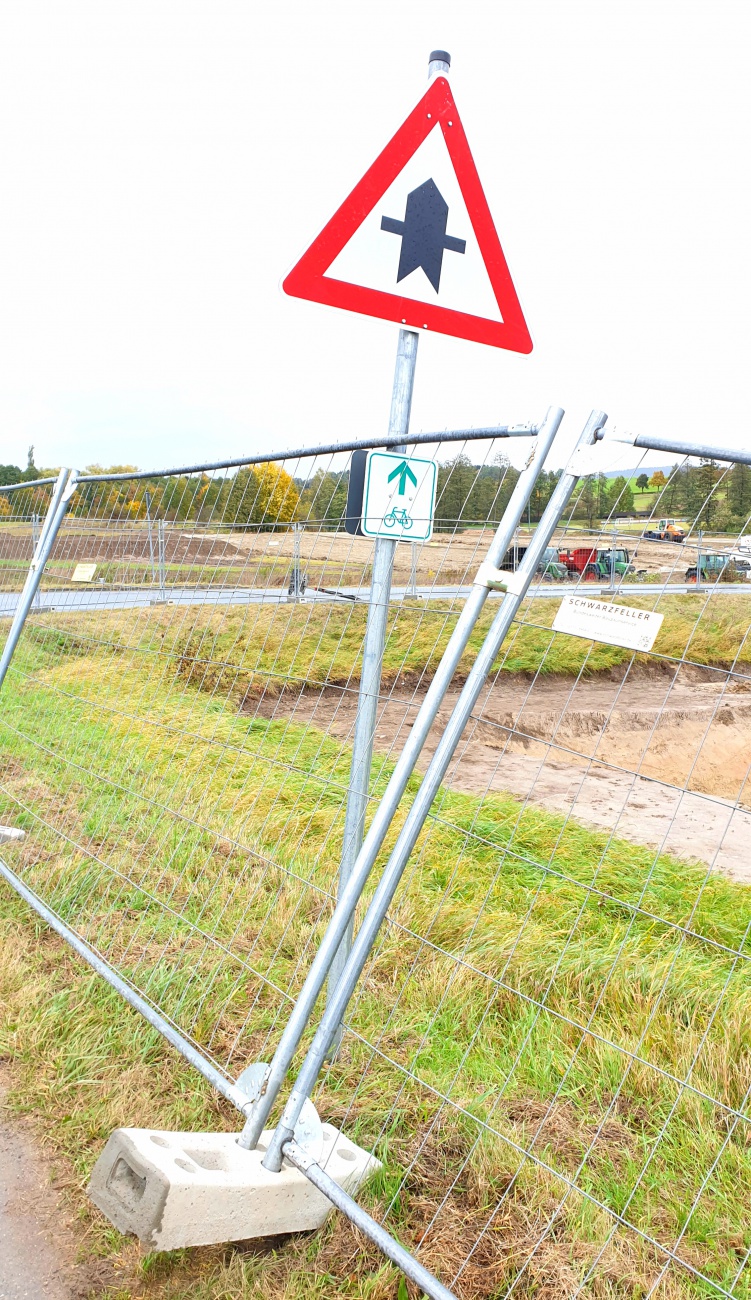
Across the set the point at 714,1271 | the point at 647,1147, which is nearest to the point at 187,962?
the point at 647,1147

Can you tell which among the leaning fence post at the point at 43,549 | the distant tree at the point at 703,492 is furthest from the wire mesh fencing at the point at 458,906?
the leaning fence post at the point at 43,549

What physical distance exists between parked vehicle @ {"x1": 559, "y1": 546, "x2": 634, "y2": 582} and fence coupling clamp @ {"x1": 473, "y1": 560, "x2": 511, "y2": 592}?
0.77ft

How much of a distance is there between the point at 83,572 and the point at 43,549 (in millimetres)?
361

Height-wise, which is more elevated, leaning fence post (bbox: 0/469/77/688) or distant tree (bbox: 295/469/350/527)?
distant tree (bbox: 295/469/350/527)

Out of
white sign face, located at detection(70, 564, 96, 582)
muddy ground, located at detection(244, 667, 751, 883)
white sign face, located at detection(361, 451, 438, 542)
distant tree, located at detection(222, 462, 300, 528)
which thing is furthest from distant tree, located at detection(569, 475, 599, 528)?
muddy ground, located at detection(244, 667, 751, 883)

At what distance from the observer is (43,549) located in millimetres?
4473

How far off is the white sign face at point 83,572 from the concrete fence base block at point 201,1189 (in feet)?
9.15

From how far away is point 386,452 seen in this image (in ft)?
7.86

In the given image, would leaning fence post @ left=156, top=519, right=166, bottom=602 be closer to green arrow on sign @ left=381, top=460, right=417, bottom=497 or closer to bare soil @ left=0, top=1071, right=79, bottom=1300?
green arrow on sign @ left=381, top=460, right=417, bottom=497

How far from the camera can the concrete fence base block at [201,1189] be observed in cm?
182

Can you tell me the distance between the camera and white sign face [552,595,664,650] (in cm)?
182

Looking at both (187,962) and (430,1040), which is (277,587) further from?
(430,1040)

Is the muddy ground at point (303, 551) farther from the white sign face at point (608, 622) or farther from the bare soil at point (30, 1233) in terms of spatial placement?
the bare soil at point (30, 1233)

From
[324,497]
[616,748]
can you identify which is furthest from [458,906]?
[616,748]
